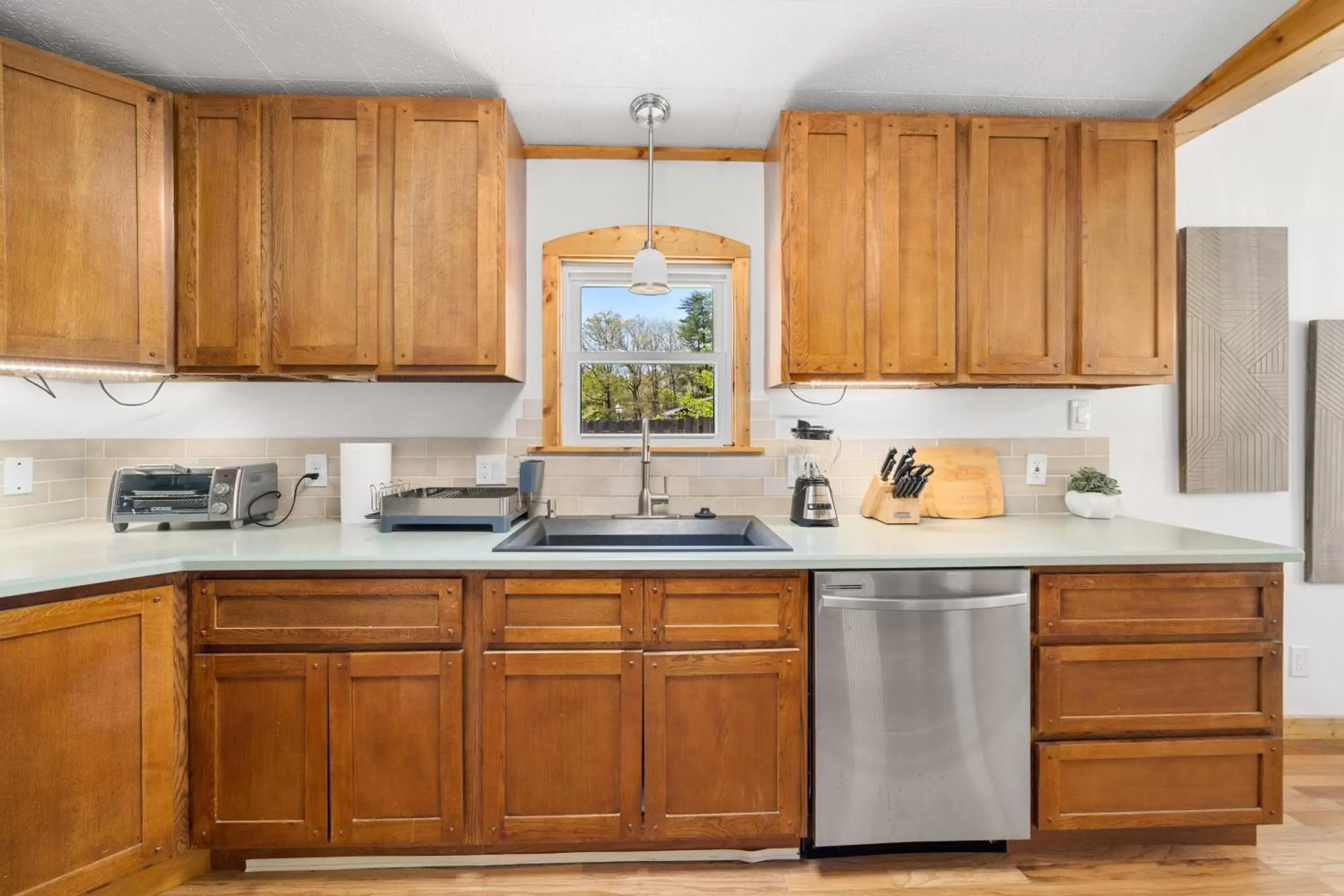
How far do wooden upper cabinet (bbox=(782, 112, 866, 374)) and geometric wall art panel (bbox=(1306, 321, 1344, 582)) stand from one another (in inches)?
76.1

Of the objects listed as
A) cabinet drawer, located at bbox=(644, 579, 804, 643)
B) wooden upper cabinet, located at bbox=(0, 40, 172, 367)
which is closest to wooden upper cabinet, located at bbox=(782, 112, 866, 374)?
cabinet drawer, located at bbox=(644, 579, 804, 643)

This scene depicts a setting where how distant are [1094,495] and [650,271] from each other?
1.85m

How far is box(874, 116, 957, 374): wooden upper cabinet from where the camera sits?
2148mm

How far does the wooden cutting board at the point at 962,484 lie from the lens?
8.04ft

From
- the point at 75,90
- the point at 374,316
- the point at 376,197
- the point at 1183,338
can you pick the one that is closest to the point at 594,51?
the point at 376,197

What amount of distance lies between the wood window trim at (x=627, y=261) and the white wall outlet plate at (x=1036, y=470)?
108 centimetres

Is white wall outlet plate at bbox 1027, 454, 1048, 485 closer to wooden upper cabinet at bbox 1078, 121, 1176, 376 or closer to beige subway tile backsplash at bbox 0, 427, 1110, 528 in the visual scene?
beige subway tile backsplash at bbox 0, 427, 1110, 528

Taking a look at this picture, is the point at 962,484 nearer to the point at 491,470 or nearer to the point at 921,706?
the point at 921,706

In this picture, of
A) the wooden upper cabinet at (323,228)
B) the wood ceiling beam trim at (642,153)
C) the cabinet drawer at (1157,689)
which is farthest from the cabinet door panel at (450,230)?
the cabinet drawer at (1157,689)

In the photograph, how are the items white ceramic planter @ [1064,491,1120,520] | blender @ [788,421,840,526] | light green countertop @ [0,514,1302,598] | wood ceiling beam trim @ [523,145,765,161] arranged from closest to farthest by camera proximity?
light green countertop @ [0,514,1302,598] → blender @ [788,421,840,526] → white ceramic planter @ [1064,491,1120,520] → wood ceiling beam trim @ [523,145,765,161]

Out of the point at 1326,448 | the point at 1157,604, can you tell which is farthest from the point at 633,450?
the point at 1326,448

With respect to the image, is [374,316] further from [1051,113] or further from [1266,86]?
[1266,86]

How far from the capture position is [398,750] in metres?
1.75

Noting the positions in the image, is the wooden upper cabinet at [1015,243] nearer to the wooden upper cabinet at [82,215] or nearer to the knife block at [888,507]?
the knife block at [888,507]
